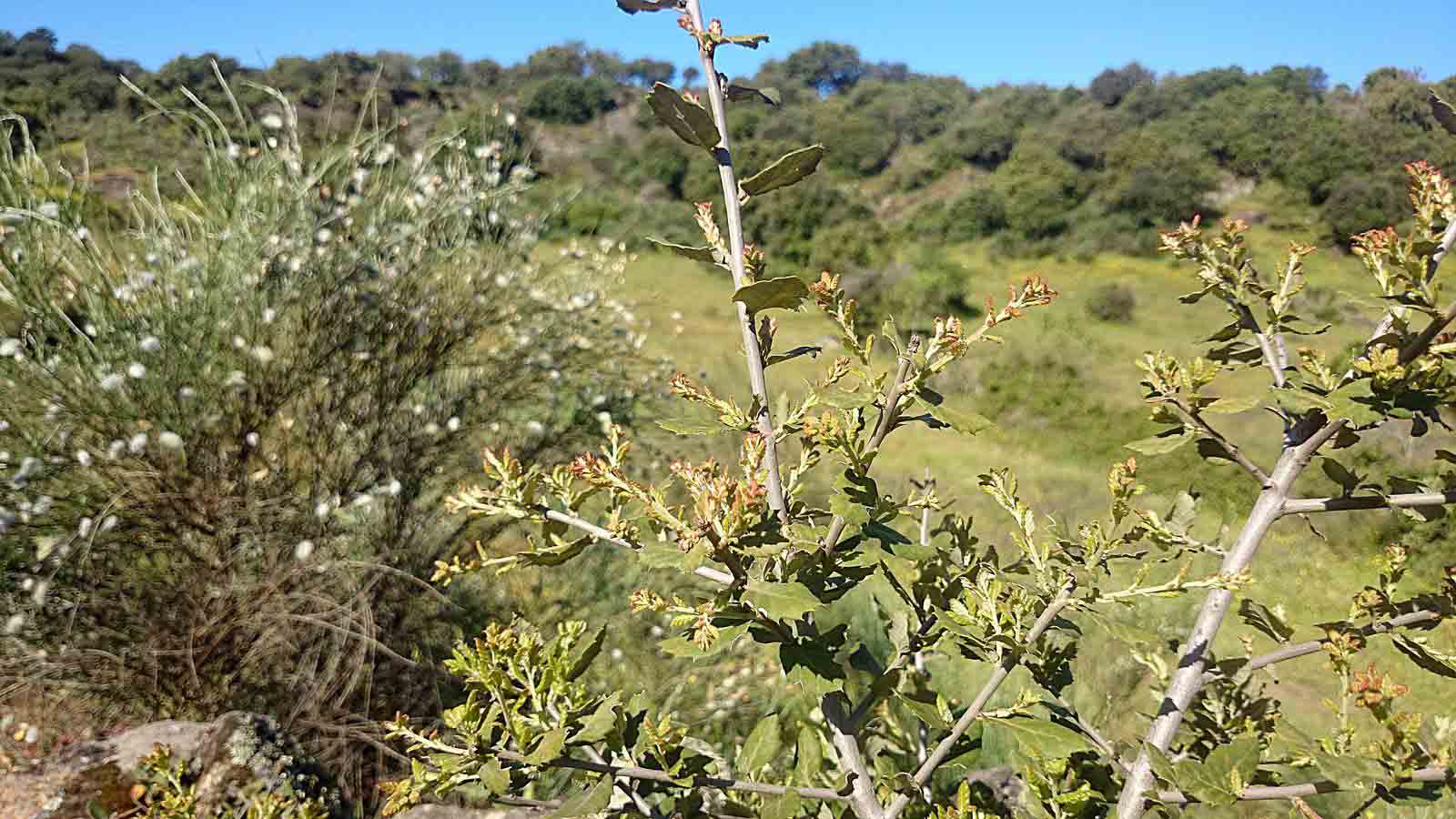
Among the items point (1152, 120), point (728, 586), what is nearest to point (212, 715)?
point (728, 586)

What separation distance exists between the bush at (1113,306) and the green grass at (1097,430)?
0.16 metres

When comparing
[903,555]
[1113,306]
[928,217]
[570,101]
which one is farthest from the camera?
[570,101]

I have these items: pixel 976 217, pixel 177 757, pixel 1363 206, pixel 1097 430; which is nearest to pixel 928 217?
pixel 976 217

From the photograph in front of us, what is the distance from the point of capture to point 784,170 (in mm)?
913

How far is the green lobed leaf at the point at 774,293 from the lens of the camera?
797 mm

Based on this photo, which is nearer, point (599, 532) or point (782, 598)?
point (782, 598)

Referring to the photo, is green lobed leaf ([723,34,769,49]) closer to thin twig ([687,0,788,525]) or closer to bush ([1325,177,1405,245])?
thin twig ([687,0,788,525])

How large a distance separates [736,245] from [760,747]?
71 cm

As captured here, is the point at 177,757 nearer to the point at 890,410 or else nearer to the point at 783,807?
the point at 783,807

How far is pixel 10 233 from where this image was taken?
3348 mm

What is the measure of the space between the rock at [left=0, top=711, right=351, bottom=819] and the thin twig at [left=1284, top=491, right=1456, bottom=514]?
2149mm

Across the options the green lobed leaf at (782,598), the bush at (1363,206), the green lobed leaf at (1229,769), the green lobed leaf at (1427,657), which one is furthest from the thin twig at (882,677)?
the bush at (1363,206)

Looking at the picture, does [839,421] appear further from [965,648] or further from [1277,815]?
[1277,815]

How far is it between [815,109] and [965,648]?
37.4 m
